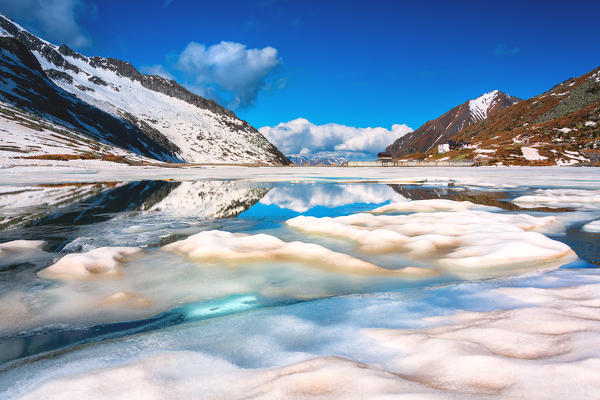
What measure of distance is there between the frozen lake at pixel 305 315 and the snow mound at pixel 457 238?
0.05m

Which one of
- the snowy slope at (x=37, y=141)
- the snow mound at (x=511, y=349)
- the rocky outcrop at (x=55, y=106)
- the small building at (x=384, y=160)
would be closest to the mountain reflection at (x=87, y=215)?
Answer: the snow mound at (x=511, y=349)

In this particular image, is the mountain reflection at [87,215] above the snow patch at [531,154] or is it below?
below

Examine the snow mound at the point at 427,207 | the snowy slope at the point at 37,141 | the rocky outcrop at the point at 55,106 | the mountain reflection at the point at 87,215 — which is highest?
the rocky outcrop at the point at 55,106

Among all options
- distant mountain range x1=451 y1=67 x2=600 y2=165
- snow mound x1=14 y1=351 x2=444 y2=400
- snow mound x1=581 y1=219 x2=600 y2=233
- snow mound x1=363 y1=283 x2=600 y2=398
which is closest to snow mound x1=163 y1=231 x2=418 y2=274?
snow mound x1=363 y1=283 x2=600 y2=398

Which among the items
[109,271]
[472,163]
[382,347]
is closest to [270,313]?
[382,347]

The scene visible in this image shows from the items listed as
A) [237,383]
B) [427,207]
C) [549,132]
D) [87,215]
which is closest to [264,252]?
[237,383]

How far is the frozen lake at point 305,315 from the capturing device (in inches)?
96.3

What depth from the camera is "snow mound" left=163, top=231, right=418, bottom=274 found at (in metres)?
5.91

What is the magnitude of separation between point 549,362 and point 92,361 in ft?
12.2

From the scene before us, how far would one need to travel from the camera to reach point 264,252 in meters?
6.66

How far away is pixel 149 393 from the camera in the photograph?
2.39 m

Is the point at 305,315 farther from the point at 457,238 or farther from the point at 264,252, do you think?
the point at 457,238

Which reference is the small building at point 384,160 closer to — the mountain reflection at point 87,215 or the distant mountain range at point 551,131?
the distant mountain range at point 551,131

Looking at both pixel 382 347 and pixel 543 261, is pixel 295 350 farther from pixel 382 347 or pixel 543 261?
pixel 543 261
